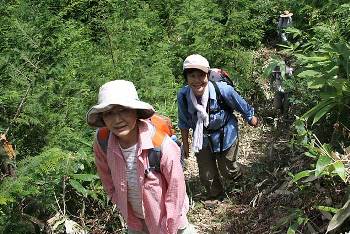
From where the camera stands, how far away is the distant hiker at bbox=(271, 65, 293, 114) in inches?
262

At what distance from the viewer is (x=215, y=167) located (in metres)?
5.52

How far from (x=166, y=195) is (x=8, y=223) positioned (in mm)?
1447

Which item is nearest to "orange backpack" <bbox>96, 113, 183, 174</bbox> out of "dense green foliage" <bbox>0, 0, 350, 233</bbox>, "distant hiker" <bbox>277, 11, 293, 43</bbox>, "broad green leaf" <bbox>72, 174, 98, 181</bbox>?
"dense green foliage" <bbox>0, 0, 350, 233</bbox>

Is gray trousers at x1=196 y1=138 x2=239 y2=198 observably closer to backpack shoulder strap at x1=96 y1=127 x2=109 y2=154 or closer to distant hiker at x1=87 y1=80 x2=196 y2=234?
distant hiker at x1=87 y1=80 x2=196 y2=234

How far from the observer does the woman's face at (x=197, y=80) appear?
15.1 ft

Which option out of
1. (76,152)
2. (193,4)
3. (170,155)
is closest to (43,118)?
(76,152)

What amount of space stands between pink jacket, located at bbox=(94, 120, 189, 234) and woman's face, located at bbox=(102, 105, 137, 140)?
0.10m

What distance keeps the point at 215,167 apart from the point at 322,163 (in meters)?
1.93

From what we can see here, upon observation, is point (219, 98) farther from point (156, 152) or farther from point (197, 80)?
point (156, 152)

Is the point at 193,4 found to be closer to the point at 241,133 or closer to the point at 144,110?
the point at 241,133

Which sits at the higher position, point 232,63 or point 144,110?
point 144,110

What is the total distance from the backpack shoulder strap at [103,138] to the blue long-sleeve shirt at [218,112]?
1.86 metres

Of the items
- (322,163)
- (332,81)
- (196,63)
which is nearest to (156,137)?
(322,163)

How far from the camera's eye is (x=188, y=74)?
4.66m
